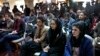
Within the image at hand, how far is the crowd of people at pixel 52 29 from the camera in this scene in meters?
3.08

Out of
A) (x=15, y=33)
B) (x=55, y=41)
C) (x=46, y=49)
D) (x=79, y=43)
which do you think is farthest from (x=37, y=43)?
(x=79, y=43)

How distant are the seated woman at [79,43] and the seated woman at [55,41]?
0.28 meters

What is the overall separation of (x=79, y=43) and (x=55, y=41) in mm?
610

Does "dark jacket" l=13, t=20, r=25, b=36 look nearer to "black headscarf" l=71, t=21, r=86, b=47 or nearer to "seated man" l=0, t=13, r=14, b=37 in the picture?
"seated man" l=0, t=13, r=14, b=37

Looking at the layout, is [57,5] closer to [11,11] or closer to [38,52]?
[38,52]

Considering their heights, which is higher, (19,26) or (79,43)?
(79,43)

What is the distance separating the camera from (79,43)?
3061mm

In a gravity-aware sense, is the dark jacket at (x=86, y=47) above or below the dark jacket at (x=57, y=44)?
above

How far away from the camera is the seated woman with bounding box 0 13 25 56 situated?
4426mm

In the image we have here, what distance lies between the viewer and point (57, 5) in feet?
13.4

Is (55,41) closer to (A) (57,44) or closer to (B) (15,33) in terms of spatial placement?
(A) (57,44)

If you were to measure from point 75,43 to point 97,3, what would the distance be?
2.71 feet

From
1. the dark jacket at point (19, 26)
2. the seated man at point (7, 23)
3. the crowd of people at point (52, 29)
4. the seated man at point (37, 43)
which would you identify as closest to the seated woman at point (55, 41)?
the crowd of people at point (52, 29)

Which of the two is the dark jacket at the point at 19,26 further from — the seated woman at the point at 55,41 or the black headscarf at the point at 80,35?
the black headscarf at the point at 80,35
